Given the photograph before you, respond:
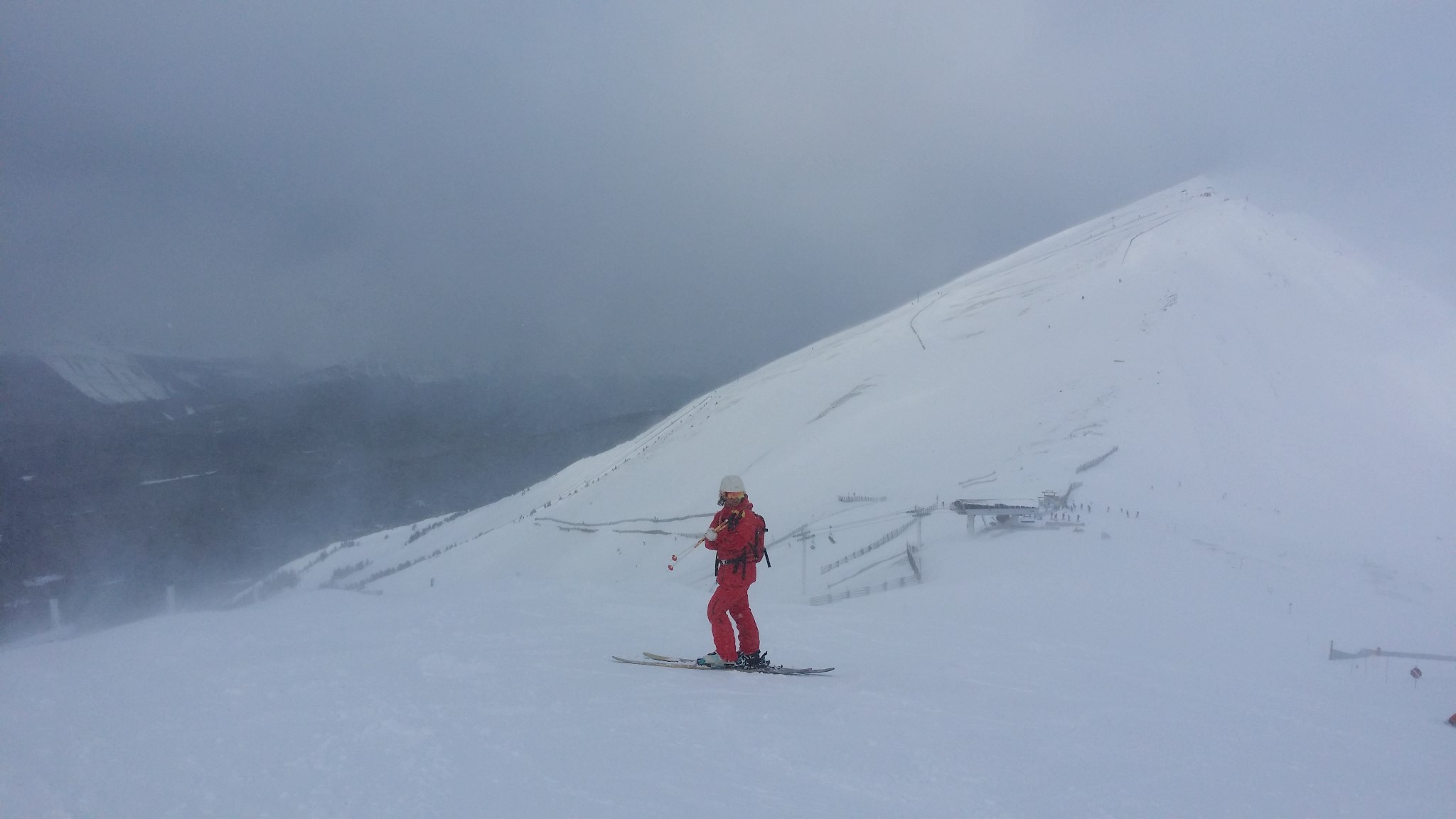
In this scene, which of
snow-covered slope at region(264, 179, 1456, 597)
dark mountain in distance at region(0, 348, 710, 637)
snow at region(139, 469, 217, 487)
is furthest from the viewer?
snow at region(139, 469, 217, 487)

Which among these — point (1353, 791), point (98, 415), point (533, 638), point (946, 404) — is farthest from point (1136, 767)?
point (98, 415)

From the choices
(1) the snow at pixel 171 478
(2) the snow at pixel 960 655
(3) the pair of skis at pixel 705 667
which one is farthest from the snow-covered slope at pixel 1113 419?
(1) the snow at pixel 171 478

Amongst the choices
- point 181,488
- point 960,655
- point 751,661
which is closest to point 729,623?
point 751,661

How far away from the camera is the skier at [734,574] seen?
809cm

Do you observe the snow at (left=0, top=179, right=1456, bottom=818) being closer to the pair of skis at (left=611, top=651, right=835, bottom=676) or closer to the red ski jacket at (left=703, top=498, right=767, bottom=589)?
the pair of skis at (left=611, top=651, right=835, bottom=676)

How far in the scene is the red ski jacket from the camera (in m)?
8.09

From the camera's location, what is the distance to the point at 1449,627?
12695 millimetres

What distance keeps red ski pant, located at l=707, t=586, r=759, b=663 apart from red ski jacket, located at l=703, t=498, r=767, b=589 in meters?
0.10

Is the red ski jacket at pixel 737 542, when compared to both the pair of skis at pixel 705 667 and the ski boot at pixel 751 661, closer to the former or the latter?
the ski boot at pixel 751 661

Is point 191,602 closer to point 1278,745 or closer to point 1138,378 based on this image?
point 1138,378

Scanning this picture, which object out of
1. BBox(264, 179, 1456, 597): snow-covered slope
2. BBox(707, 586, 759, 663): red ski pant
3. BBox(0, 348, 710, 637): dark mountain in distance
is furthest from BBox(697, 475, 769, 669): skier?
BBox(0, 348, 710, 637): dark mountain in distance

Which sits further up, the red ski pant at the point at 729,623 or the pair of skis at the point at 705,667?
the red ski pant at the point at 729,623

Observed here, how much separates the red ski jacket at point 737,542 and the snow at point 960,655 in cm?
100

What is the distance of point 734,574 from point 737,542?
0.31 meters
